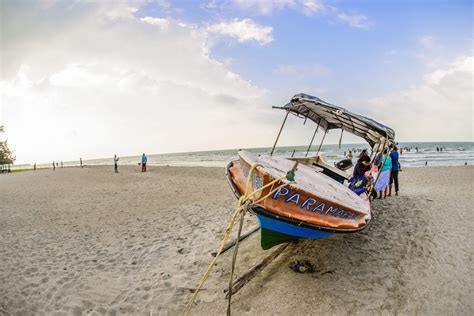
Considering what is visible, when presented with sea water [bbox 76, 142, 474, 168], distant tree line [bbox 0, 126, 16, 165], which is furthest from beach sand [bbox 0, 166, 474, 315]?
distant tree line [bbox 0, 126, 16, 165]

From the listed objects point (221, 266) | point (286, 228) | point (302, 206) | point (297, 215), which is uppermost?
point (302, 206)

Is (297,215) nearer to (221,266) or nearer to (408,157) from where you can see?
(221,266)

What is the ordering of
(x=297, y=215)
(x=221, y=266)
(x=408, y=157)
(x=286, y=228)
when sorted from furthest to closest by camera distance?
(x=408, y=157) → (x=221, y=266) → (x=286, y=228) → (x=297, y=215)

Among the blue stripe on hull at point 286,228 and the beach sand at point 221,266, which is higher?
the blue stripe on hull at point 286,228

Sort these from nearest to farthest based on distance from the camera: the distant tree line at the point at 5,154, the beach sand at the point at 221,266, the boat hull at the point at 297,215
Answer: the boat hull at the point at 297,215, the beach sand at the point at 221,266, the distant tree line at the point at 5,154


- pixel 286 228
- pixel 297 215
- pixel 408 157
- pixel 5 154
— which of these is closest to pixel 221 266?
pixel 286 228

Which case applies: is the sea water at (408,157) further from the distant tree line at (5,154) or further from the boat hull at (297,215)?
the distant tree line at (5,154)

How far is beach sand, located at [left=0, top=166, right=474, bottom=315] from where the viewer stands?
376 centimetres

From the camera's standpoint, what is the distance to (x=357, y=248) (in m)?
5.25

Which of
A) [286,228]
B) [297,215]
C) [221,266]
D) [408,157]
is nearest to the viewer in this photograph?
[297,215]

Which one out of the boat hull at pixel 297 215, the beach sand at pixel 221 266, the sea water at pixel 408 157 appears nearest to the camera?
the boat hull at pixel 297 215

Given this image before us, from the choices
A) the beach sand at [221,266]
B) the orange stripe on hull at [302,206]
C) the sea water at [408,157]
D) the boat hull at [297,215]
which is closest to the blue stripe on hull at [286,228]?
the boat hull at [297,215]

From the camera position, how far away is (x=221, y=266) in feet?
16.2

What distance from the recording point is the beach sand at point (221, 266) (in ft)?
12.3
